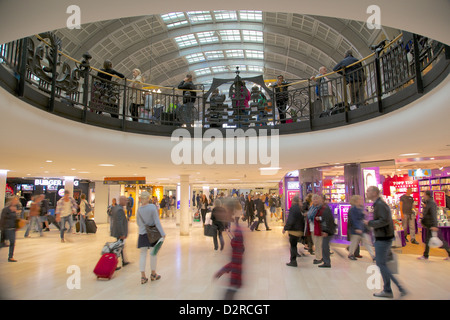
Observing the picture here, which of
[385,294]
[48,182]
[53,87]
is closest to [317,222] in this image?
[385,294]

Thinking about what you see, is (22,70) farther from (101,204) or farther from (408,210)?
(101,204)

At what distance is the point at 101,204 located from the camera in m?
22.7

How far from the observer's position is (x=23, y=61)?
4.96 m

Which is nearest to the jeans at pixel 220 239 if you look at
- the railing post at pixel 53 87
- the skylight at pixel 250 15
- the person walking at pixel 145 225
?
the person walking at pixel 145 225

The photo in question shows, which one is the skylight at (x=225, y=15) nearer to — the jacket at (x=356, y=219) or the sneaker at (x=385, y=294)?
the jacket at (x=356, y=219)

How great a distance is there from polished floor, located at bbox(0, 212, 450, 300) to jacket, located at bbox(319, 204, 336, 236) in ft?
3.24

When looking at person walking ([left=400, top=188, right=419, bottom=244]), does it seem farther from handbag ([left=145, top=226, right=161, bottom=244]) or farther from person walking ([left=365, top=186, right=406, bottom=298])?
handbag ([left=145, top=226, right=161, bottom=244])

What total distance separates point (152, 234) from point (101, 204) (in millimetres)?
18462

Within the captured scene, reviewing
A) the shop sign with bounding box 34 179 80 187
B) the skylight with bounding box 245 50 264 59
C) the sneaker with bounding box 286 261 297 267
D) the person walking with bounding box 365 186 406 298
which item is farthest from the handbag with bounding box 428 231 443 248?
the shop sign with bounding box 34 179 80 187

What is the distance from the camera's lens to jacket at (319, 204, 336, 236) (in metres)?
7.44

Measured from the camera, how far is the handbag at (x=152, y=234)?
615cm

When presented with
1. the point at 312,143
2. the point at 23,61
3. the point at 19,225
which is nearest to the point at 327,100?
the point at 312,143
